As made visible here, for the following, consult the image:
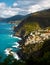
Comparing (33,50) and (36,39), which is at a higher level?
(36,39)

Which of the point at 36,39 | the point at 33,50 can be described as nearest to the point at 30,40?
the point at 36,39

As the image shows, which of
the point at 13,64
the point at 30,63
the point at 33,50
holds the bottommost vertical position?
the point at 13,64

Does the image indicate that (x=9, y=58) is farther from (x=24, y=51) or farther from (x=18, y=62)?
(x=24, y=51)

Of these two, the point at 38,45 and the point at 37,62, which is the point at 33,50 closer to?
the point at 38,45

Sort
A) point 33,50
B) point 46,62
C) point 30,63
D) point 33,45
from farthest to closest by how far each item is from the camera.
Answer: point 33,45
point 33,50
point 30,63
point 46,62

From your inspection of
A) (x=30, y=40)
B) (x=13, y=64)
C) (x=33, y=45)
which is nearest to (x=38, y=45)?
(x=33, y=45)

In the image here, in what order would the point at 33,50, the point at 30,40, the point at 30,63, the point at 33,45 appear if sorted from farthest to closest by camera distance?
the point at 30,40, the point at 33,45, the point at 33,50, the point at 30,63

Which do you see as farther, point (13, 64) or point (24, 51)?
point (24, 51)

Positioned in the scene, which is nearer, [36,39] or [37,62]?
[37,62]

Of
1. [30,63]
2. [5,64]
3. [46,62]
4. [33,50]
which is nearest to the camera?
[5,64]
